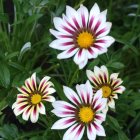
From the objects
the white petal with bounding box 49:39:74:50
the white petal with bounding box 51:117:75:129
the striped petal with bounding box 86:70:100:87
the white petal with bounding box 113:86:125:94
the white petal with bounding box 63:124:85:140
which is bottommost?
the white petal with bounding box 63:124:85:140

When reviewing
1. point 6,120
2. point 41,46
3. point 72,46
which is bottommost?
point 6,120

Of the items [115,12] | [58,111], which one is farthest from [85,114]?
[115,12]

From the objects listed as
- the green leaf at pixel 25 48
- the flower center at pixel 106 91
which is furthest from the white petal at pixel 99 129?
the green leaf at pixel 25 48

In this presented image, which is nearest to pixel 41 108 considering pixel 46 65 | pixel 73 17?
pixel 73 17

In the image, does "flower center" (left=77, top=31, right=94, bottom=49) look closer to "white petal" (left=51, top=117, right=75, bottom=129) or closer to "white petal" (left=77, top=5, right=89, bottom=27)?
"white petal" (left=77, top=5, right=89, bottom=27)

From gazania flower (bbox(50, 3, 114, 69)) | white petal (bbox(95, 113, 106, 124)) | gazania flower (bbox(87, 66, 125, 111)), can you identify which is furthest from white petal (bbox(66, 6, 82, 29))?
white petal (bbox(95, 113, 106, 124))

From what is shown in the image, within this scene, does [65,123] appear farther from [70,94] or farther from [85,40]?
[85,40]

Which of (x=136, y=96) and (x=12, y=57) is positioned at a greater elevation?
(x=12, y=57)

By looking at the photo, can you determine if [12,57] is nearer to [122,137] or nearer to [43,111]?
[43,111]
